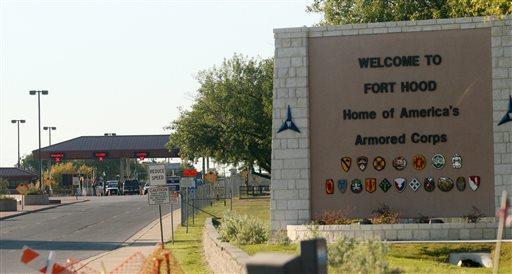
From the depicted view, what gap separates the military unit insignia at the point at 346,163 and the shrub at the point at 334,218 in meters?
1.01

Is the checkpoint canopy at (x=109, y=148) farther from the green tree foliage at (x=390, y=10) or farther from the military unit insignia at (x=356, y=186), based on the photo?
the military unit insignia at (x=356, y=186)

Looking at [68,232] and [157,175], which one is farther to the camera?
[68,232]

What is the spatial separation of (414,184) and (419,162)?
0.54m

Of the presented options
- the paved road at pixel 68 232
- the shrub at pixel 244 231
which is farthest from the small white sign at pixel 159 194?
the shrub at pixel 244 231

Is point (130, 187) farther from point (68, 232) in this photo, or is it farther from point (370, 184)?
point (370, 184)

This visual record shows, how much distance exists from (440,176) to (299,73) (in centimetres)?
416

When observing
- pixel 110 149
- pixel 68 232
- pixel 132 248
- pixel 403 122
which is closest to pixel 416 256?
pixel 403 122

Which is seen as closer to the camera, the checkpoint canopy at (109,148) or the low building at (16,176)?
the checkpoint canopy at (109,148)

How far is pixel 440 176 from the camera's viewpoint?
25.5 metres

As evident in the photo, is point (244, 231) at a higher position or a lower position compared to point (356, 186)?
lower

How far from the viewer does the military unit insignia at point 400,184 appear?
25.7 m

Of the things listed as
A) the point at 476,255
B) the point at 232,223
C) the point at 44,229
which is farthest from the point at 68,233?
the point at 476,255

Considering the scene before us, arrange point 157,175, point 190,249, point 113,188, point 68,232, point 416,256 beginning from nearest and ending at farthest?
point 416,256, point 190,249, point 157,175, point 68,232, point 113,188

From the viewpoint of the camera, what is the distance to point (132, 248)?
3447 cm
